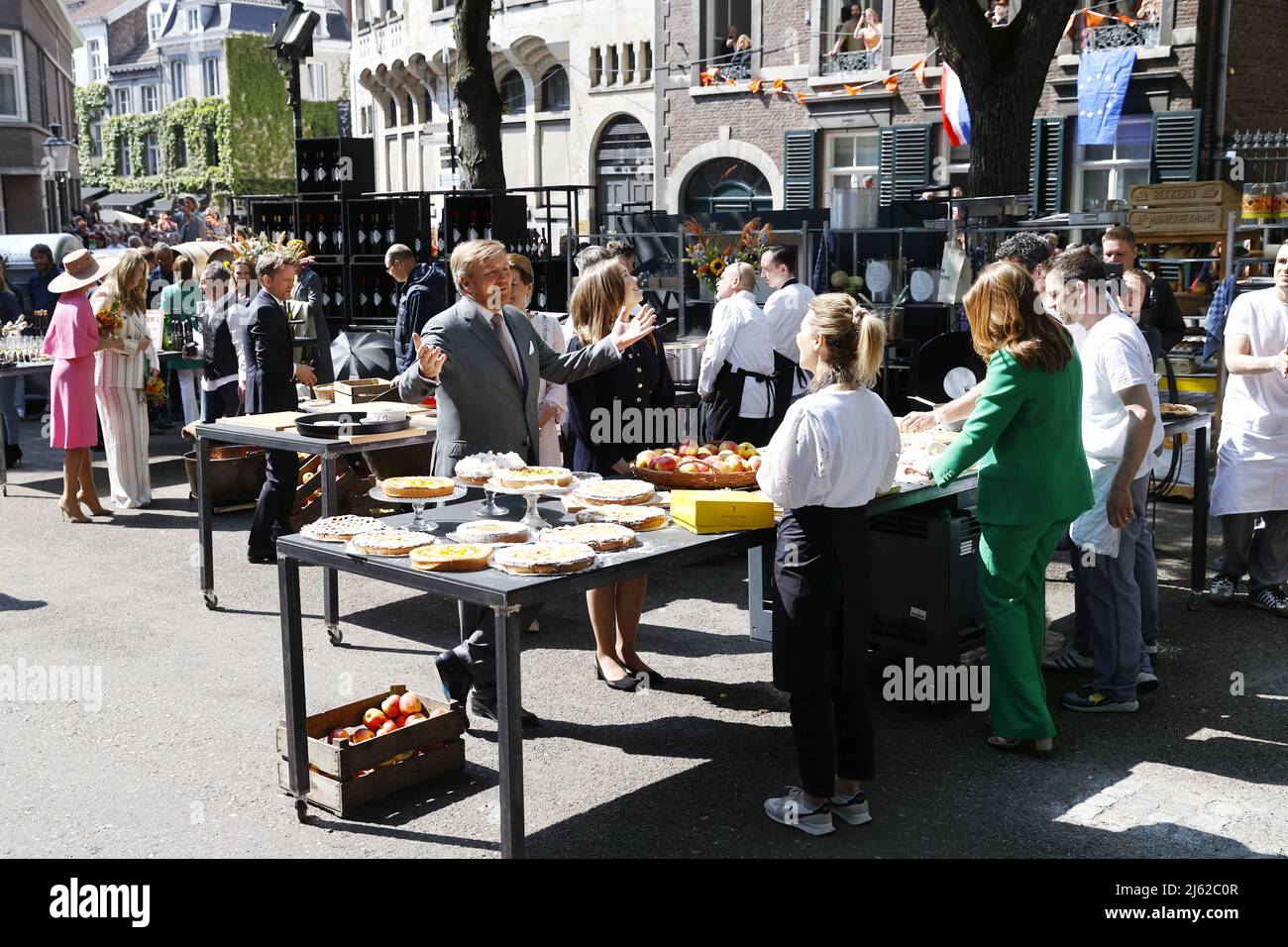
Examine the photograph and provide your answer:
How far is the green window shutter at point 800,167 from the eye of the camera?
26625mm

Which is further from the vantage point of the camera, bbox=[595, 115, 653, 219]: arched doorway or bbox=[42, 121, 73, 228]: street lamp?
bbox=[42, 121, 73, 228]: street lamp

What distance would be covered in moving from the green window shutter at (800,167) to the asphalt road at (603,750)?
2010 cm

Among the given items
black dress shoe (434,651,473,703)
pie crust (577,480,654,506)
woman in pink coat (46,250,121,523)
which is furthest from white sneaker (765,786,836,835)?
woman in pink coat (46,250,121,523)

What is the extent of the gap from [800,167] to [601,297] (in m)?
21.5

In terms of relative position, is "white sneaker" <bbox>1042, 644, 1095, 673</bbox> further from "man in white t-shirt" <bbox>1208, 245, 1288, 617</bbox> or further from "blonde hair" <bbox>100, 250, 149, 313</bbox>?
"blonde hair" <bbox>100, 250, 149, 313</bbox>

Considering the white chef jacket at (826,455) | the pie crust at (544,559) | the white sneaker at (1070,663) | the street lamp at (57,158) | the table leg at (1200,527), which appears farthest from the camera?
the street lamp at (57,158)

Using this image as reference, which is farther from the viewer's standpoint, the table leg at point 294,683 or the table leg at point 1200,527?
the table leg at point 1200,527

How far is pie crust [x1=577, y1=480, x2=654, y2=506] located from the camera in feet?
16.3

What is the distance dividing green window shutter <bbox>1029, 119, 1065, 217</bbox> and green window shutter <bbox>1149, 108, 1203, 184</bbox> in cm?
187

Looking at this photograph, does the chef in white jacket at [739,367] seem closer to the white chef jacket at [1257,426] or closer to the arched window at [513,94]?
the white chef jacket at [1257,426]

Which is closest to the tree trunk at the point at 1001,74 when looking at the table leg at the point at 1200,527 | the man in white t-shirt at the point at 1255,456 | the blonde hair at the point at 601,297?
the man in white t-shirt at the point at 1255,456

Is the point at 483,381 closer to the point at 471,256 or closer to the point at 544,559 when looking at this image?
the point at 471,256

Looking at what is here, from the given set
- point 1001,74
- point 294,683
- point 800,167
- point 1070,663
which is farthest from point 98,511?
point 800,167
